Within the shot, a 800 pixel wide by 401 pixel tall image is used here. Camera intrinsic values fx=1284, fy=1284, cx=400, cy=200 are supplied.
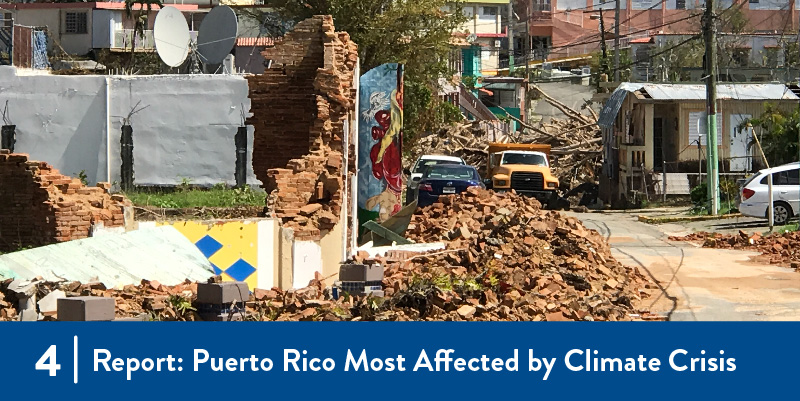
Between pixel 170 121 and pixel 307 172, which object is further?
pixel 170 121

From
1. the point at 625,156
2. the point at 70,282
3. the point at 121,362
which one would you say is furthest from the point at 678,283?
the point at 625,156

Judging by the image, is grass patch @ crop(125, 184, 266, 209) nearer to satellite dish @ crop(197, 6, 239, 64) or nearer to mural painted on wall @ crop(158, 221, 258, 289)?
satellite dish @ crop(197, 6, 239, 64)

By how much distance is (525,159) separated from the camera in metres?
40.5

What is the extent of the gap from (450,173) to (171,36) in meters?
8.48

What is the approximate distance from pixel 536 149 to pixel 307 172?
89.7ft

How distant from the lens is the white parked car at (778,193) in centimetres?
2922

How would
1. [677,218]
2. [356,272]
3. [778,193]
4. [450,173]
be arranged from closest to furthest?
[356,272] → [778,193] → [450,173] → [677,218]

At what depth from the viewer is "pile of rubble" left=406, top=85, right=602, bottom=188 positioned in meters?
50.5

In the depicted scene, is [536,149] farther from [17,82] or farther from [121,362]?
[121,362]

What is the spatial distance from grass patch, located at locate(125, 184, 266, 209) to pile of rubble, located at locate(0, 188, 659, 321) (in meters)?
5.16

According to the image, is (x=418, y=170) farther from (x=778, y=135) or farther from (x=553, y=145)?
(x=553, y=145)

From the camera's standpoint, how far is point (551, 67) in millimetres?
81625

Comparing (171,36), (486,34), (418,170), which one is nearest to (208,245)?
(171,36)

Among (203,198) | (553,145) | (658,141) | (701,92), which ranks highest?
(701,92)
